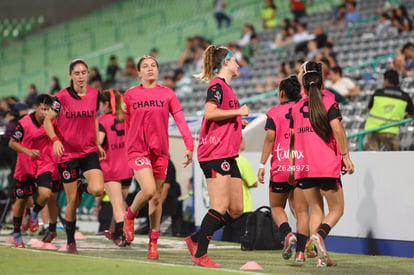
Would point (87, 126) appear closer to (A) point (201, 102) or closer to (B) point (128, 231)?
(B) point (128, 231)

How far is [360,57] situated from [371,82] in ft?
7.63

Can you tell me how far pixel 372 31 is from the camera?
1991 centimetres

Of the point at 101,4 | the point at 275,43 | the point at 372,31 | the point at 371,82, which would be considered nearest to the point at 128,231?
the point at 371,82

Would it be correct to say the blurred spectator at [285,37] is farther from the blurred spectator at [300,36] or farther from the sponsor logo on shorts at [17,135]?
the sponsor logo on shorts at [17,135]

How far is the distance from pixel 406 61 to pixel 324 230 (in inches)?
343

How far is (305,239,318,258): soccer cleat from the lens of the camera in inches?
323

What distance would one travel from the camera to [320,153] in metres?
8.13

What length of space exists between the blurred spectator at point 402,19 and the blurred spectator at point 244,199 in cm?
827

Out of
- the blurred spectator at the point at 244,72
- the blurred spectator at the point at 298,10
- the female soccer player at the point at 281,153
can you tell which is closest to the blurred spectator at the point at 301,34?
the blurred spectator at the point at 244,72

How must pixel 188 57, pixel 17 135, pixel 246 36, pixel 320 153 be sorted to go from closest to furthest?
pixel 320 153 → pixel 17 135 → pixel 246 36 → pixel 188 57

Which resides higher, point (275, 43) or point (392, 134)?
point (275, 43)

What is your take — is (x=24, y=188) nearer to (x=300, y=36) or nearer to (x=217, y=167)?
(x=217, y=167)

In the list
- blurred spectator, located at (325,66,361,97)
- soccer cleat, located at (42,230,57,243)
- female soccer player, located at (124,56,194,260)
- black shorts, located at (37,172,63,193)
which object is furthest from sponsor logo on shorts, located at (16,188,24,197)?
blurred spectator, located at (325,66,361,97)

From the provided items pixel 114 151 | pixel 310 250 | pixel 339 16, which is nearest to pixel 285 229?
pixel 310 250
